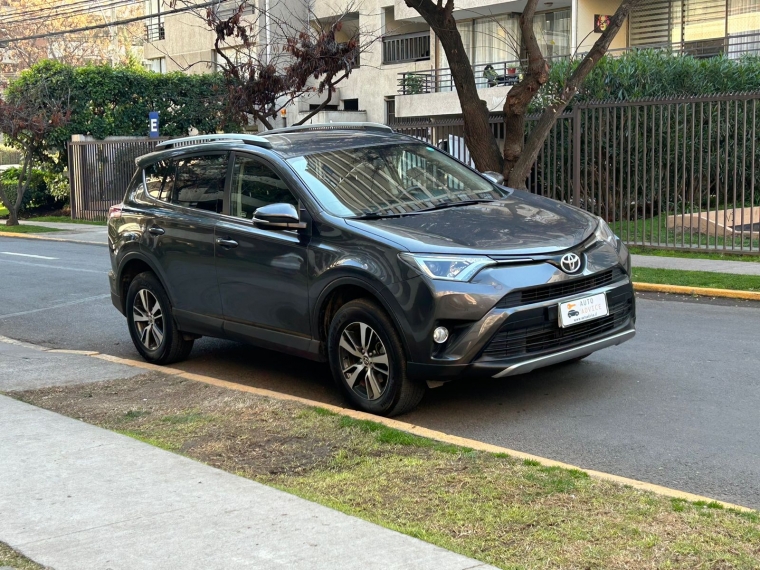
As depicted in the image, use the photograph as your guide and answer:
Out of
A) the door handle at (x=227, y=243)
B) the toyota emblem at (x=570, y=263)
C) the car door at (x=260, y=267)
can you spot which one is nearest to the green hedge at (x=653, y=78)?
the car door at (x=260, y=267)

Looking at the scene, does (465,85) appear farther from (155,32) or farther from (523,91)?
(155,32)

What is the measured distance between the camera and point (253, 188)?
24.6 ft

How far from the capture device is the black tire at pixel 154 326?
8.25 meters

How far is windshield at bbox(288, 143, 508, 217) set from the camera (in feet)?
22.9

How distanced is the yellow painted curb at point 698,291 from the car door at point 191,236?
19.8 ft

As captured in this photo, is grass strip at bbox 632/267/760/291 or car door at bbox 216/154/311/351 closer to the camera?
car door at bbox 216/154/311/351

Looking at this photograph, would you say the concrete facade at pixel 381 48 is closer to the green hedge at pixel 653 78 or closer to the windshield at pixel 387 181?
the green hedge at pixel 653 78

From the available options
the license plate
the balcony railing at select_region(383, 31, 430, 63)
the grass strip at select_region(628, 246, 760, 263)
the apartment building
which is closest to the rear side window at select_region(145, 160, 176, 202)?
the license plate

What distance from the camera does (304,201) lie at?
6.95m

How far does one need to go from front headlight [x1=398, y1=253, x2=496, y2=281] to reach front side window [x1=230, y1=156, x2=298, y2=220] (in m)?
1.41

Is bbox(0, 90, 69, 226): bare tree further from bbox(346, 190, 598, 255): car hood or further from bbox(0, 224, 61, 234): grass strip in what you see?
bbox(346, 190, 598, 255): car hood

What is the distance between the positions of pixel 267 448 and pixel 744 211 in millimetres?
11312

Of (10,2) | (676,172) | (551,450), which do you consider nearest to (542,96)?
(676,172)

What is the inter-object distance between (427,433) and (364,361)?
79 centimetres
